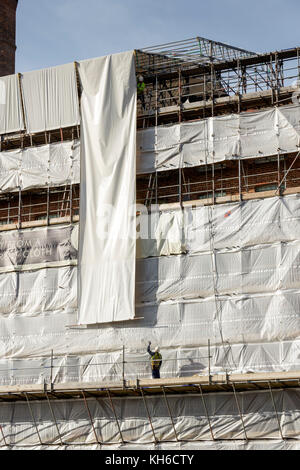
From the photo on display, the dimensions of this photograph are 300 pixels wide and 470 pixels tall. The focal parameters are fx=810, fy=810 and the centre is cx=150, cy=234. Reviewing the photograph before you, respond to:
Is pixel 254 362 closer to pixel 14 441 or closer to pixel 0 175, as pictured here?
pixel 14 441

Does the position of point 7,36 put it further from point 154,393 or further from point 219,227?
point 154,393

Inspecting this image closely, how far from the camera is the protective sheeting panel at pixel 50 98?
3203 centimetres

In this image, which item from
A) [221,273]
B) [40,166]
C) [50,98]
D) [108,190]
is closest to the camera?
[221,273]

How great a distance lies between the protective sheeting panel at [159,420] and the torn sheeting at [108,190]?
320 centimetres

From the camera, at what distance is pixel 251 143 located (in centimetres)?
2923

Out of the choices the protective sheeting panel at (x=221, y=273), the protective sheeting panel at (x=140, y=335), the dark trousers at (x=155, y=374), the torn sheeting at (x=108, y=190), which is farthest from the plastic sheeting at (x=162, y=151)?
the dark trousers at (x=155, y=374)

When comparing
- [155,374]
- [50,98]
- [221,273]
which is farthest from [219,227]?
[50,98]

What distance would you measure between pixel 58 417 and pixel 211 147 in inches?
437

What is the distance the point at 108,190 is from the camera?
98.4 feet

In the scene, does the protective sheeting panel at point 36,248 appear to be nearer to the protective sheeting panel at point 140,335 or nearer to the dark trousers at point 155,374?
the protective sheeting panel at point 140,335

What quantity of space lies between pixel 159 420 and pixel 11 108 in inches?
563

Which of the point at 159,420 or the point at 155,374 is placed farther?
the point at 159,420

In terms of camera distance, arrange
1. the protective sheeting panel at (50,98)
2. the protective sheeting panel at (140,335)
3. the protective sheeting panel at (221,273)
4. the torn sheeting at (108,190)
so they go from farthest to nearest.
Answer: the protective sheeting panel at (50,98)
the torn sheeting at (108,190)
the protective sheeting panel at (221,273)
the protective sheeting panel at (140,335)

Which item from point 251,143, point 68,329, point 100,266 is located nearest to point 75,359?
point 68,329
